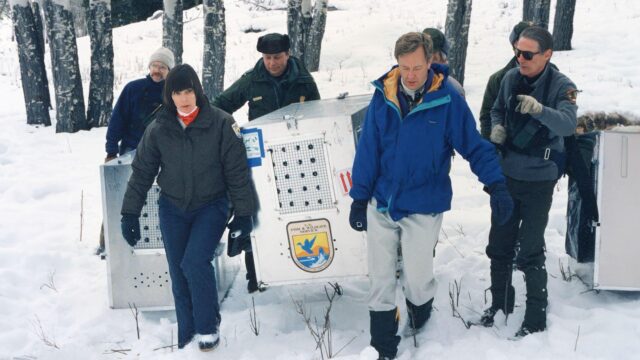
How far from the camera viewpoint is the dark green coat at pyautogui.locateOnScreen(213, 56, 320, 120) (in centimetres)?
529

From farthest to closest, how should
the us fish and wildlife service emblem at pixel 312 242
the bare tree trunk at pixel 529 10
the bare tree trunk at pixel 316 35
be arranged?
the bare tree trunk at pixel 316 35 → the bare tree trunk at pixel 529 10 → the us fish and wildlife service emblem at pixel 312 242

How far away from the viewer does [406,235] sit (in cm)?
394

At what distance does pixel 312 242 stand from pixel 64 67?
800 cm

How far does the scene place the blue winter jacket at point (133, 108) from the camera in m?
5.62

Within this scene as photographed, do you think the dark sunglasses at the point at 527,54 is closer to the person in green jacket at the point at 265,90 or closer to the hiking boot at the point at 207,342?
the person in green jacket at the point at 265,90

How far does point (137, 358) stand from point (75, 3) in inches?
826

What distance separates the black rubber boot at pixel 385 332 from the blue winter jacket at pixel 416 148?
0.63m

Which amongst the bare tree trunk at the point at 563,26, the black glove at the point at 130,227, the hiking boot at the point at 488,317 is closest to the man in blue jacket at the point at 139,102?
the black glove at the point at 130,227

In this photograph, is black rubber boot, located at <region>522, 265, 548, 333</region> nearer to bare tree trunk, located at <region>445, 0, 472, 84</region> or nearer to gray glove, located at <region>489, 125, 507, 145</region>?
gray glove, located at <region>489, 125, 507, 145</region>

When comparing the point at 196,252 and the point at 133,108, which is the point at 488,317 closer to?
the point at 196,252

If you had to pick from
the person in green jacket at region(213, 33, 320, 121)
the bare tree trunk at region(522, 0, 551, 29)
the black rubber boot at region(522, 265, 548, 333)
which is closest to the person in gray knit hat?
the person in green jacket at region(213, 33, 320, 121)

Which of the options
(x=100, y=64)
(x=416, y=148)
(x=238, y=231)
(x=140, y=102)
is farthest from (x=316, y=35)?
(x=416, y=148)

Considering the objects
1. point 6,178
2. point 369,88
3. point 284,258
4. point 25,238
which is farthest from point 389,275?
point 369,88

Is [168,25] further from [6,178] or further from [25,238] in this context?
[25,238]
